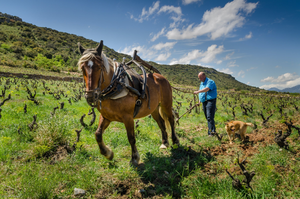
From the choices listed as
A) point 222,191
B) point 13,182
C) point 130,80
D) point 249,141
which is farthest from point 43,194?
point 249,141

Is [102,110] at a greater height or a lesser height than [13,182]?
greater

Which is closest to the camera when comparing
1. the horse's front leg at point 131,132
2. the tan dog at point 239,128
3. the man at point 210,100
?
the horse's front leg at point 131,132

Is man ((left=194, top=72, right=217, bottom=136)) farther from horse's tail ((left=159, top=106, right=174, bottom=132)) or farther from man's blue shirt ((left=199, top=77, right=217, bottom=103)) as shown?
horse's tail ((left=159, top=106, right=174, bottom=132))

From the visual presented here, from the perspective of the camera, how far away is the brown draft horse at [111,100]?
8.53 feet

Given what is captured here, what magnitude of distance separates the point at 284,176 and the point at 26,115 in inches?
349

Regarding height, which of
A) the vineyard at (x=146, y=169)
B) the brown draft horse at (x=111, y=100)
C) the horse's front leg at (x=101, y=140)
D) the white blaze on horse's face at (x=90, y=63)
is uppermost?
the white blaze on horse's face at (x=90, y=63)

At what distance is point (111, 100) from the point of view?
316 centimetres

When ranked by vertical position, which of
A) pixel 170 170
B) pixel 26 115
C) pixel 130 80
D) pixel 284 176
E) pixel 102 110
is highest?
pixel 130 80

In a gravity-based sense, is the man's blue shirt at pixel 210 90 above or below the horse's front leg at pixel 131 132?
above

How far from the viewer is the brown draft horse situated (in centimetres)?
260

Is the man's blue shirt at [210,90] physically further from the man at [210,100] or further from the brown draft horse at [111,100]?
the brown draft horse at [111,100]

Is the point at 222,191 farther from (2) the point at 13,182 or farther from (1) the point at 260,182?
(2) the point at 13,182

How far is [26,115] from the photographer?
6348 mm

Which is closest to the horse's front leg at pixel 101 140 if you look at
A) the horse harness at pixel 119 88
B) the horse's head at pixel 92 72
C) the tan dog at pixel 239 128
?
the horse harness at pixel 119 88
